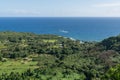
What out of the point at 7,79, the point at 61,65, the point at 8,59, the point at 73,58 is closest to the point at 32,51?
the point at 8,59

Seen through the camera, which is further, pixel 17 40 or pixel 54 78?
pixel 17 40

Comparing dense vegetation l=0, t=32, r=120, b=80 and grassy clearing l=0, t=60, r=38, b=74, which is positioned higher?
dense vegetation l=0, t=32, r=120, b=80

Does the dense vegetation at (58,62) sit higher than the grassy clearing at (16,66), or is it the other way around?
the dense vegetation at (58,62)

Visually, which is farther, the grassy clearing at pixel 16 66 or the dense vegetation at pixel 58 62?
the grassy clearing at pixel 16 66

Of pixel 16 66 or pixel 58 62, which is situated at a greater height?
pixel 58 62

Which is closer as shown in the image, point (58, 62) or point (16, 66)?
point (16, 66)

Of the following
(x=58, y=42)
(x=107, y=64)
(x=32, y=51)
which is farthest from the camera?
(x=58, y=42)

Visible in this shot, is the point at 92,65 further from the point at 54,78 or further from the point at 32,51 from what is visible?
the point at 32,51

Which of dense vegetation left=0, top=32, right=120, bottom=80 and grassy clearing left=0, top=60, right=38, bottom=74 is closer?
dense vegetation left=0, top=32, right=120, bottom=80
